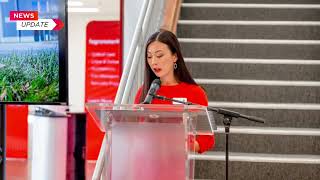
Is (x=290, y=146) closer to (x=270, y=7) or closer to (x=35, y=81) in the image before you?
(x=270, y=7)

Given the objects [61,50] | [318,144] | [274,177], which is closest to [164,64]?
[61,50]

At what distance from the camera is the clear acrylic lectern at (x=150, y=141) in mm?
1540

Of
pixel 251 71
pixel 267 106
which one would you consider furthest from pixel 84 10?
pixel 267 106

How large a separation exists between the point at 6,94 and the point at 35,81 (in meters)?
0.13

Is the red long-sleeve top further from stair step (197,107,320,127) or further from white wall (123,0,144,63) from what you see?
white wall (123,0,144,63)

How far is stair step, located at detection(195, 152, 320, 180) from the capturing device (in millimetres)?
3322

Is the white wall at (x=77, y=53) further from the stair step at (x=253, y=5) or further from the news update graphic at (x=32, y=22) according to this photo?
the news update graphic at (x=32, y=22)

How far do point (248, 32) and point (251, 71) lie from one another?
0.54 m

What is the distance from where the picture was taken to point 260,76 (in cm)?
420

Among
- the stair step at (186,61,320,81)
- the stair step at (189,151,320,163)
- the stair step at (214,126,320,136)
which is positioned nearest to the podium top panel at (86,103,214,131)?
the stair step at (189,151,320,163)

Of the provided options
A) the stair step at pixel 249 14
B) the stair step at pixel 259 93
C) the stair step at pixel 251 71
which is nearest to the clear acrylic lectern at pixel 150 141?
the stair step at pixel 259 93

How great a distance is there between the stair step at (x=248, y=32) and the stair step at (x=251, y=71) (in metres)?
0.48

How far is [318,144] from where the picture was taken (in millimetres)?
3572

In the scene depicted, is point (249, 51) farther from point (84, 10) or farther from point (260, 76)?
point (84, 10)
